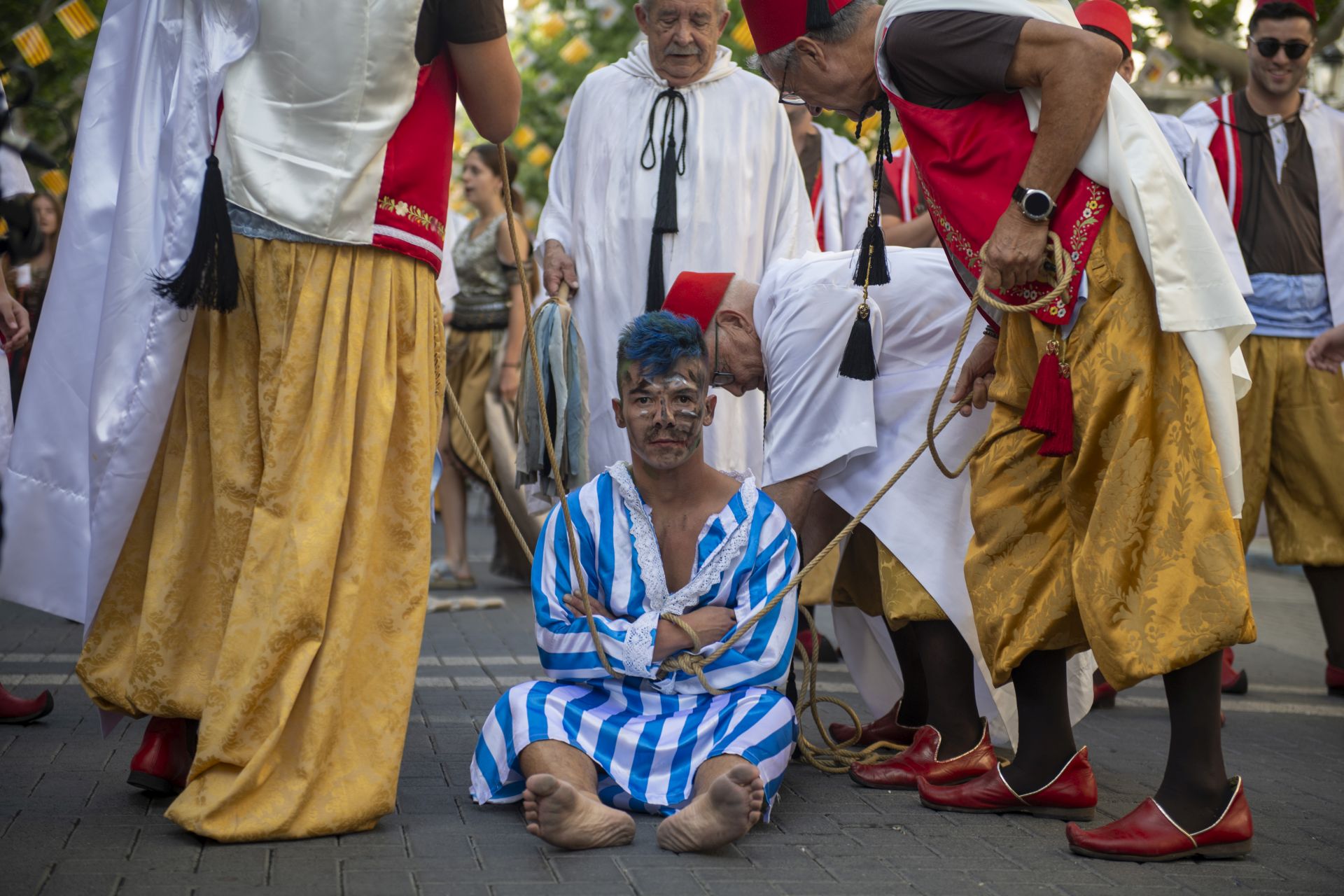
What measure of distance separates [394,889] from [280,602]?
68 centimetres

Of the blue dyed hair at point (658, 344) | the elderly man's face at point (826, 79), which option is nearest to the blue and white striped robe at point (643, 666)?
the blue dyed hair at point (658, 344)

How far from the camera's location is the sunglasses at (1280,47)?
5.86 meters

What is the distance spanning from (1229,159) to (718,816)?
12.7ft

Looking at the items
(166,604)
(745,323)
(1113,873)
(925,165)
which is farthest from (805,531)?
(166,604)

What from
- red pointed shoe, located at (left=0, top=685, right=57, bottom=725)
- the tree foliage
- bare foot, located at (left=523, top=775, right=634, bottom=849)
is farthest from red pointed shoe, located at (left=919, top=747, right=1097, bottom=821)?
the tree foliage

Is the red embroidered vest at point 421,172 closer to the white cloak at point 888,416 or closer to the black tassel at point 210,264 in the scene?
the black tassel at point 210,264

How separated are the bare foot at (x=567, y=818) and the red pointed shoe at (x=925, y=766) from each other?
987 millimetres

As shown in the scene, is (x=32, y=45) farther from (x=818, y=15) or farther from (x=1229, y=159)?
(x=1229, y=159)

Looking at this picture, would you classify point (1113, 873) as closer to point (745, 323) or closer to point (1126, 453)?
point (1126, 453)

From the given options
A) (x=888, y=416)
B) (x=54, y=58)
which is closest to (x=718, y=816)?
(x=888, y=416)

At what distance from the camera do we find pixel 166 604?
3.48 metres

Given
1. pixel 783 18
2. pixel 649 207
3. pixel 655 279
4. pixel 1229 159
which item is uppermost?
pixel 1229 159

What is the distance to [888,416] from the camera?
14.2ft

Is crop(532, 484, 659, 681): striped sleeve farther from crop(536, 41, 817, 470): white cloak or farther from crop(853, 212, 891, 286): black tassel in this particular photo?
crop(536, 41, 817, 470): white cloak
